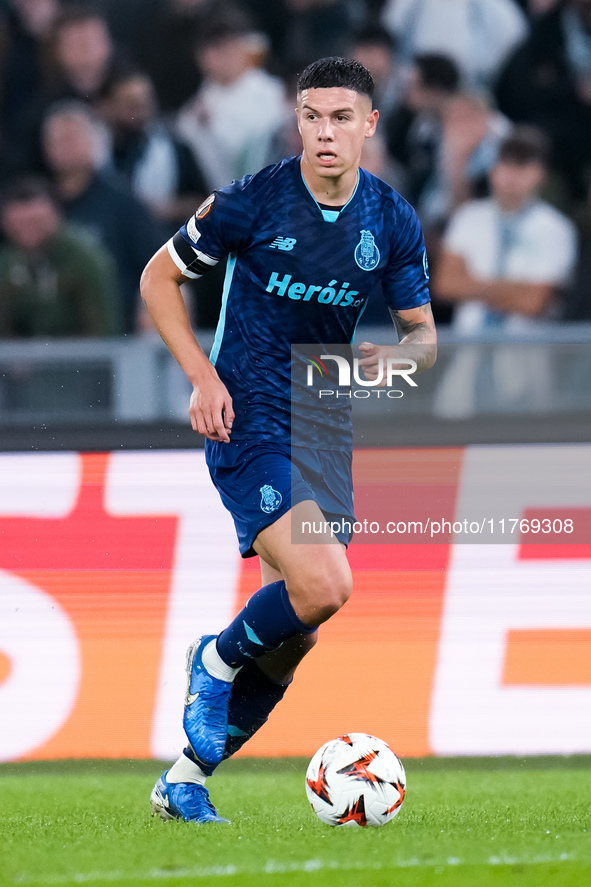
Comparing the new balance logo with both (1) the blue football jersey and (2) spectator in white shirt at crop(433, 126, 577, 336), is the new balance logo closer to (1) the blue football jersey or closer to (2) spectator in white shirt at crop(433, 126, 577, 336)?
(1) the blue football jersey

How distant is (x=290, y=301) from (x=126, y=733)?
1.96m

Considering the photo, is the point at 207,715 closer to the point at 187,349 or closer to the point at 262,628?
the point at 262,628

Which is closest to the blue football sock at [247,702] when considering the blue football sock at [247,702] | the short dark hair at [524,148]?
the blue football sock at [247,702]

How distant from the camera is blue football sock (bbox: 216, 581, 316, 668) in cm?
341

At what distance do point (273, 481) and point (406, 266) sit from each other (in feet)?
2.62

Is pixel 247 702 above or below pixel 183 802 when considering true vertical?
above

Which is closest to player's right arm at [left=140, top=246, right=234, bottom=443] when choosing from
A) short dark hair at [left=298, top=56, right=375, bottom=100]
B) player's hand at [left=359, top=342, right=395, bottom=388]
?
player's hand at [left=359, top=342, right=395, bottom=388]

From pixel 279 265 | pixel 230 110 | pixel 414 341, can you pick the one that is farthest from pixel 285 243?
pixel 230 110

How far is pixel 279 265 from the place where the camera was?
351 cm

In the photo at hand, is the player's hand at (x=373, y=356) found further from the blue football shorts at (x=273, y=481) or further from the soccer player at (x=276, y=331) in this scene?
the blue football shorts at (x=273, y=481)

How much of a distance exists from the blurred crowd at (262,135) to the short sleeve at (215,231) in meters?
2.94

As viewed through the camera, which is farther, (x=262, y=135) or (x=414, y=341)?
(x=262, y=135)

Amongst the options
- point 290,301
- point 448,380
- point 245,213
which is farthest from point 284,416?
point 448,380

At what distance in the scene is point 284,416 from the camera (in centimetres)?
356
